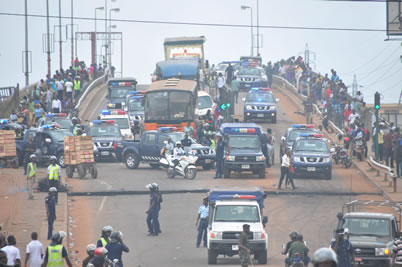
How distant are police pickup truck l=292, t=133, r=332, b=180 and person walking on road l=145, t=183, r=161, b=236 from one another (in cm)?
1167

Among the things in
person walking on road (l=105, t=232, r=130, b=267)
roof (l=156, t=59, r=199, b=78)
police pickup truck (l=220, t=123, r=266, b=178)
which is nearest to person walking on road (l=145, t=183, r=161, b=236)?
person walking on road (l=105, t=232, r=130, b=267)

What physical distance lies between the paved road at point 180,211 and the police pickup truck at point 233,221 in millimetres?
585

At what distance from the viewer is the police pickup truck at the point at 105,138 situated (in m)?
43.3

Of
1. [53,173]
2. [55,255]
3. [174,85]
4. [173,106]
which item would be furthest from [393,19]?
[55,255]

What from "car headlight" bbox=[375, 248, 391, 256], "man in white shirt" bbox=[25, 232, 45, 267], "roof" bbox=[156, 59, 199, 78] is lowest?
"car headlight" bbox=[375, 248, 391, 256]

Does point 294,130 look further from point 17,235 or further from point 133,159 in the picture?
point 17,235

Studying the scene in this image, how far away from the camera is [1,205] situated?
109 ft

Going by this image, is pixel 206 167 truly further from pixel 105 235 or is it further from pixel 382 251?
pixel 105 235

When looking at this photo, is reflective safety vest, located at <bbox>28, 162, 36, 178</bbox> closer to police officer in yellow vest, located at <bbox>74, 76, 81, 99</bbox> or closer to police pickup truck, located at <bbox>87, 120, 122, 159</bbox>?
police pickup truck, located at <bbox>87, 120, 122, 159</bbox>

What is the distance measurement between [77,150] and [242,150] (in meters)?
6.50

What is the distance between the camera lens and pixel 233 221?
23.9m

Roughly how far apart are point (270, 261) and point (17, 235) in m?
7.45

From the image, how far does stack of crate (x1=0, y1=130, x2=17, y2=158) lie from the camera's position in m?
40.6

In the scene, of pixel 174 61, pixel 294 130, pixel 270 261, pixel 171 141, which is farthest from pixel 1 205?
pixel 174 61
